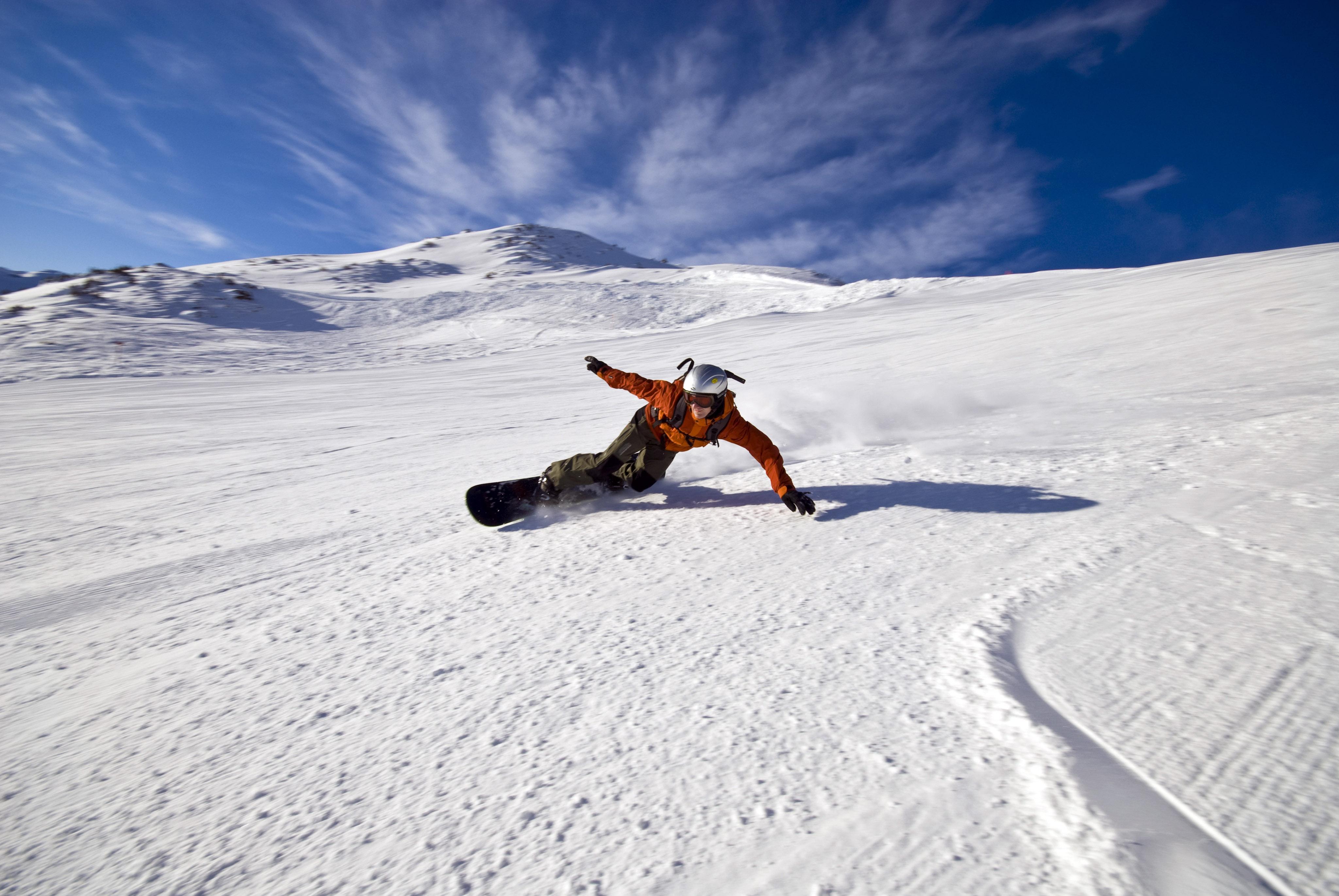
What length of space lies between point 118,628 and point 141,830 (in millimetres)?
1454

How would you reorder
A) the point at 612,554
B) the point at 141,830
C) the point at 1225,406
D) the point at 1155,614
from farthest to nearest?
the point at 1225,406 → the point at 612,554 → the point at 1155,614 → the point at 141,830

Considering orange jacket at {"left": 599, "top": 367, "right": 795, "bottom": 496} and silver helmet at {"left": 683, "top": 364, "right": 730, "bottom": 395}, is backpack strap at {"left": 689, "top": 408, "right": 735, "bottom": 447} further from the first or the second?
silver helmet at {"left": 683, "top": 364, "right": 730, "bottom": 395}

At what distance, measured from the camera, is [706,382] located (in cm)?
321

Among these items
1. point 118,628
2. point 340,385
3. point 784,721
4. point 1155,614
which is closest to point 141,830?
point 118,628

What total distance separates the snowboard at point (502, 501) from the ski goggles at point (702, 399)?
114 cm

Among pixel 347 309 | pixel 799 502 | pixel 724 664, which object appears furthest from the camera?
pixel 347 309

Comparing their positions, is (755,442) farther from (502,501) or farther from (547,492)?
(502,501)

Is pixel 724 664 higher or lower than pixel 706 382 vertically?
lower

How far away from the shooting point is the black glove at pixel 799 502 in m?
3.01

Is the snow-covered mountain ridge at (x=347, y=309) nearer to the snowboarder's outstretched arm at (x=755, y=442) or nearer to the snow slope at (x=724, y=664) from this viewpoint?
the snow slope at (x=724, y=664)

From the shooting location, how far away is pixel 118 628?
Result: 2.40 meters

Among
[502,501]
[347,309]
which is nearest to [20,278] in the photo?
[347,309]

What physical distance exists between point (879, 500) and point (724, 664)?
188 centimetres

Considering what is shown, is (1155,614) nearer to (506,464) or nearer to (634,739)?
(634,739)
